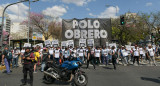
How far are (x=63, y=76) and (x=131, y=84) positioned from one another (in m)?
2.99

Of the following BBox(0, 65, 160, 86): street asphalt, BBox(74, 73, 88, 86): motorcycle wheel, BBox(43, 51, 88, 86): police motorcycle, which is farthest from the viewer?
BBox(0, 65, 160, 86): street asphalt

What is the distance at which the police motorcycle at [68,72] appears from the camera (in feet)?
19.5

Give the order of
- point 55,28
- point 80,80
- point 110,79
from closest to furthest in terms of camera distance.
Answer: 1. point 80,80
2. point 110,79
3. point 55,28

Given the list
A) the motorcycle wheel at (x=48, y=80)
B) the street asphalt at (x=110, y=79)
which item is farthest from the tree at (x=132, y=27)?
the motorcycle wheel at (x=48, y=80)

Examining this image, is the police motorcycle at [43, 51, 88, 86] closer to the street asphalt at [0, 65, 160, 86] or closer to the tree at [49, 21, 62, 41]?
the street asphalt at [0, 65, 160, 86]

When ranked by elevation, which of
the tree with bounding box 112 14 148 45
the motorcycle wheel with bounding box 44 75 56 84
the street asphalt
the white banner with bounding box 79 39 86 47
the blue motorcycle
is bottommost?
the street asphalt

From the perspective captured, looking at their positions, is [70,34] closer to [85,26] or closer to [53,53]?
[85,26]

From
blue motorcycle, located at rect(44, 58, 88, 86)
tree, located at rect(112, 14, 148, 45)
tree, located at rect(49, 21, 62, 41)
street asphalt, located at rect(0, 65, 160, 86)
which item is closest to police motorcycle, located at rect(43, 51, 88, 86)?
blue motorcycle, located at rect(44, 58, 88, 86)

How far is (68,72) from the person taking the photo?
243 inches

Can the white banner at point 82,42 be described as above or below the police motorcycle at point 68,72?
above

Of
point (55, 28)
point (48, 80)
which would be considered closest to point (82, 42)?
point (48, 80)

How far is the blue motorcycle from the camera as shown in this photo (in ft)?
19.5

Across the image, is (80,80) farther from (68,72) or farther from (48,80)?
(48,80)

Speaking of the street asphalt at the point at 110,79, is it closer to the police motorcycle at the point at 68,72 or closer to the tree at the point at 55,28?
the police motorcycle at the point at 68,72
